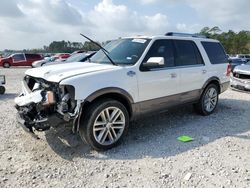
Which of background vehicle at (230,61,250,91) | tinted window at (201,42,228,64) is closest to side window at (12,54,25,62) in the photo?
background vehicle at (230,61,250,91)

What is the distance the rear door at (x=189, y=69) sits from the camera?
555 cm

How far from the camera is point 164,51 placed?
526cm

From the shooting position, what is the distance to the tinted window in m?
6.44

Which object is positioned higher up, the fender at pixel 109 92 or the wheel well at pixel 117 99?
the fender at pixel 109 92

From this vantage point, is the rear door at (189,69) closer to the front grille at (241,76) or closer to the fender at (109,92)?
the fender at (109,92)

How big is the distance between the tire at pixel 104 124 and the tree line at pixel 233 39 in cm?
5961

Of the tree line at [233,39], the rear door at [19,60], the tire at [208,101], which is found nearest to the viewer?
the tire at [208,101]

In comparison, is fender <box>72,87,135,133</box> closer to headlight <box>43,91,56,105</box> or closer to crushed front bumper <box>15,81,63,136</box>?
crushed front bumper <box>15,81,63,136</box>

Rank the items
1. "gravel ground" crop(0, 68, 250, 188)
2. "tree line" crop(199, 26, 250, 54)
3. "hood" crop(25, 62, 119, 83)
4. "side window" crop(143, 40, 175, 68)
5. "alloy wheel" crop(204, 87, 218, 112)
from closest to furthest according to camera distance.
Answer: "gravel ground" crop(0, 68, 250, 188) < "hood" crop(25, 62, 119, 83) < "side window" crop(143, 40, 175, 68) < "alloy wheel" crop(204, 87, 218, 112) < "tree line" crop(199, 26, 250, 54)

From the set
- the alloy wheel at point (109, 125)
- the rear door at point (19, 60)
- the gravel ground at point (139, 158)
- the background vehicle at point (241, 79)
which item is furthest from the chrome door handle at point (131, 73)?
the rear door at point (19, 60)

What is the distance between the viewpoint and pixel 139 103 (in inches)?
186

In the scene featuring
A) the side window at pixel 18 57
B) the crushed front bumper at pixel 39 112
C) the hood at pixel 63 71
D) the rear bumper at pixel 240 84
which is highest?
the side window at pixel 18 57

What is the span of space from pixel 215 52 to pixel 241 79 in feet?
11.2

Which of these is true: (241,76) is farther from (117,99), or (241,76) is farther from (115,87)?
(115,87)
